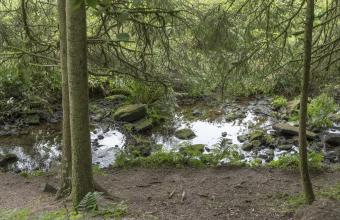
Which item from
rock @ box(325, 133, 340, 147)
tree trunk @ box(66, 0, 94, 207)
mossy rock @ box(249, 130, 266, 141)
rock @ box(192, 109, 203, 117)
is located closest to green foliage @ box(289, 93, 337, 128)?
rock @ box(325, 133, 340, 147)

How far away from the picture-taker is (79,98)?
4.70 metres

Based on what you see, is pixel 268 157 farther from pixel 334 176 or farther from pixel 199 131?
pixel 199 131

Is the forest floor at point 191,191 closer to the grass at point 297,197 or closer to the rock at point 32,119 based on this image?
the grass at point 297,197

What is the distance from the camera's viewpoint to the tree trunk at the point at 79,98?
4.51 m

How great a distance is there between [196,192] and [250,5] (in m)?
3.29

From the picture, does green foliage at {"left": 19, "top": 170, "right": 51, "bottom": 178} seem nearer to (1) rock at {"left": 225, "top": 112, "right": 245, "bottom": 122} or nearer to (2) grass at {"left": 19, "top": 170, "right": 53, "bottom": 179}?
(2) grass at {"left": 19, "top": 170, "right": 53, "bottom": 179}

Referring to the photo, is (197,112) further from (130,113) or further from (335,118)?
(335,118)

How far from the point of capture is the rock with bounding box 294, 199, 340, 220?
Result: 4859 mm

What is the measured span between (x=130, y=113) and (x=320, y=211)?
8363mm

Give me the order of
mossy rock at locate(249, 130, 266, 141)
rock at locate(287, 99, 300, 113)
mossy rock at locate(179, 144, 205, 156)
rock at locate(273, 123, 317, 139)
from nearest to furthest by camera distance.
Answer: mossy rock at locate(179, 144, 205, 156) → rock at locate(273, 123, 317, 139) → mossy rock at locate(249, 130, 266, 141) → rock at locate(287, 99, 300, 113)

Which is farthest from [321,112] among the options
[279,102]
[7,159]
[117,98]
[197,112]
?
[7,159]

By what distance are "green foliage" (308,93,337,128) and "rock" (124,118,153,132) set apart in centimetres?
459

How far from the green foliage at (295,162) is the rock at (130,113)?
502 cm

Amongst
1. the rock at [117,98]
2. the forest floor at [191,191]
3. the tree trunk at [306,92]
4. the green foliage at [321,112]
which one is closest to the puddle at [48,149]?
the forest floor at [191,191]
